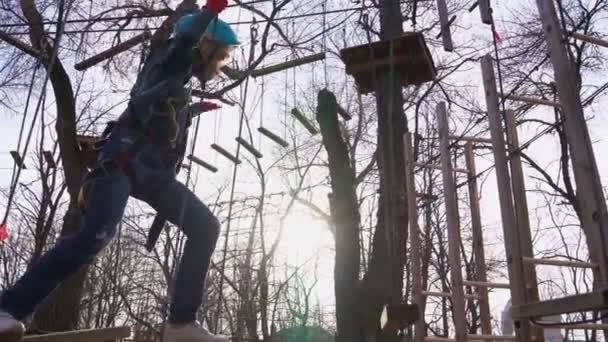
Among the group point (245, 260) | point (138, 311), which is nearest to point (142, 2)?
point (245, 260)

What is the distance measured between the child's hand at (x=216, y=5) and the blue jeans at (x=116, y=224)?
472mm

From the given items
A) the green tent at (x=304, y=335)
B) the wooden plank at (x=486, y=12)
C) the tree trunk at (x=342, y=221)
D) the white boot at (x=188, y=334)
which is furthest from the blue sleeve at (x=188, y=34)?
the green tent at (x=304, y=335)

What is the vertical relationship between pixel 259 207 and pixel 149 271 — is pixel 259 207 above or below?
above

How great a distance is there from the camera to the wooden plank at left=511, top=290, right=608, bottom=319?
1.78 meters

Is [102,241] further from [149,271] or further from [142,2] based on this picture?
[149,271]

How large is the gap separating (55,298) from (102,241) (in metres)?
4.76

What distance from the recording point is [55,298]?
598 centimetres

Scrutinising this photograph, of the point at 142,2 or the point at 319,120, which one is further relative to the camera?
the point at 142,2

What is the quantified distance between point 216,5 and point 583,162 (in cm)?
152

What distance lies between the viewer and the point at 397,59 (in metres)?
4.95

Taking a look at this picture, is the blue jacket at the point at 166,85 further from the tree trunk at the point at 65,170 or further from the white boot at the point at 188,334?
the tree trunk at the point at 65,170

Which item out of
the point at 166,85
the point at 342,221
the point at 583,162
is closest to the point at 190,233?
the point at 166,85

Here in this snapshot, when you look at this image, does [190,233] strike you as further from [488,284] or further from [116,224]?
[488,284]

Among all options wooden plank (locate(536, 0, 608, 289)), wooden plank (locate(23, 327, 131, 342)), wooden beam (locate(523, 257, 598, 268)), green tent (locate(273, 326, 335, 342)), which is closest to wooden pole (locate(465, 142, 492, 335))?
wooden beam (locate(523, 257, 598, 268))
